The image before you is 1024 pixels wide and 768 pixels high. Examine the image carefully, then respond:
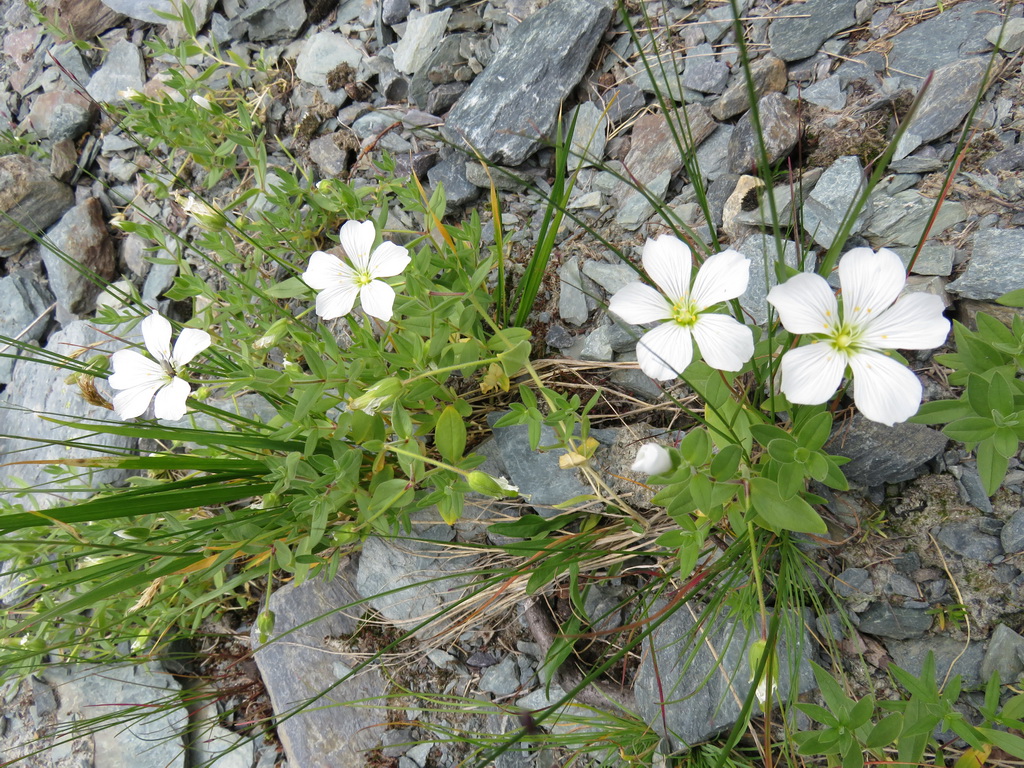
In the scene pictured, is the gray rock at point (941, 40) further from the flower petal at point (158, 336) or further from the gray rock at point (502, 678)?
the flower petal at point (158, 336)

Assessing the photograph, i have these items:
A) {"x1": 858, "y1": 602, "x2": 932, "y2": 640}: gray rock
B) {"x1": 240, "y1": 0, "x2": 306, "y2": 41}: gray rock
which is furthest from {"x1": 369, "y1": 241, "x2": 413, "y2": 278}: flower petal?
{"x1": 240, "y1": 0, "x2": 306, "y2": 41}: gray rock

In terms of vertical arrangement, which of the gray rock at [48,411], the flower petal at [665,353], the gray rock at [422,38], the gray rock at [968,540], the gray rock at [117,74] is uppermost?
the gray rock at [117,74]

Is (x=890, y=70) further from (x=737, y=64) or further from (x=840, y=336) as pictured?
(x=840, y=336)

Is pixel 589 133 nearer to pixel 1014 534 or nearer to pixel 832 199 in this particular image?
pixel 832 199

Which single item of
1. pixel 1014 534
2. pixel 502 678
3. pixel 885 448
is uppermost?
pixel 885 448

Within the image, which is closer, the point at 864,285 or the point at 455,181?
the point at 864,285

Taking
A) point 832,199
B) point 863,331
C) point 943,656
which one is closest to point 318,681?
point 943,656

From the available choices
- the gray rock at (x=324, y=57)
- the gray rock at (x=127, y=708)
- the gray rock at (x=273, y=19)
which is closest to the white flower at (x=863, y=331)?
the gray rock at (x=324, y=57)

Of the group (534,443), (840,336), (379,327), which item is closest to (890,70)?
(840,336)
